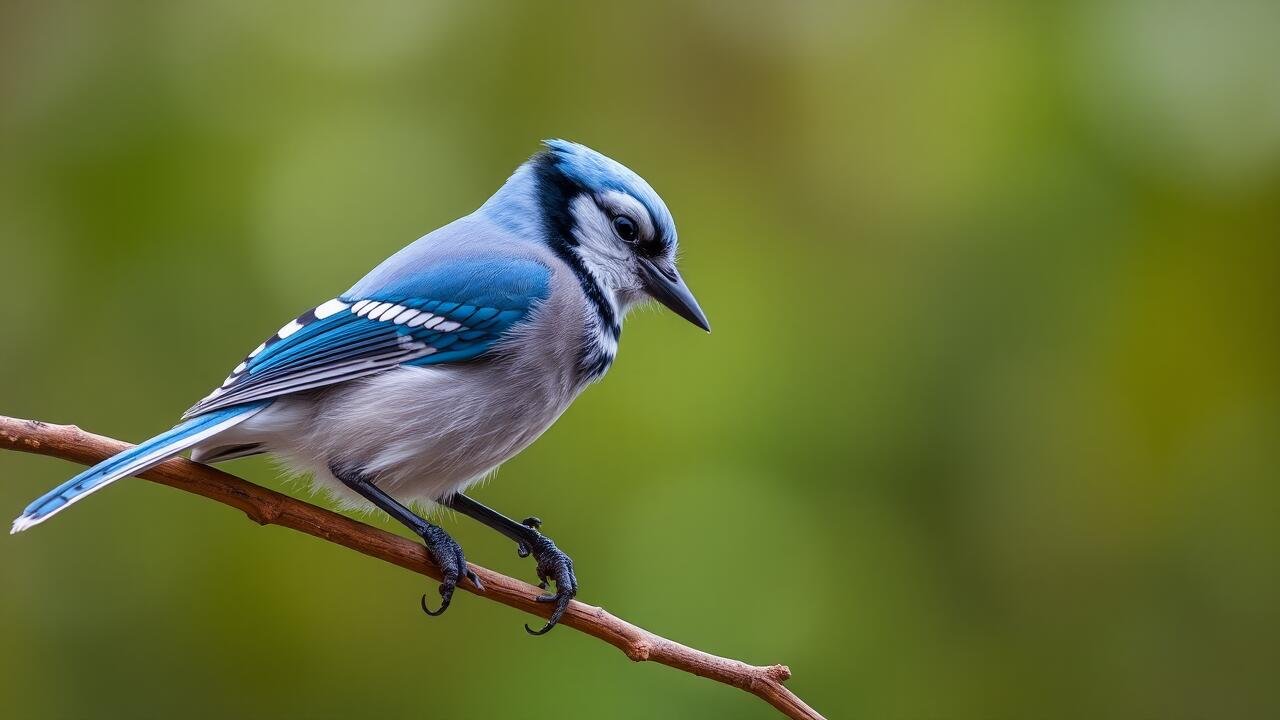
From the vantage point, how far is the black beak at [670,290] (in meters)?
2.87

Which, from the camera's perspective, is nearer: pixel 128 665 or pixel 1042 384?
pixel 128 665

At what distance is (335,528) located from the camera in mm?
2330

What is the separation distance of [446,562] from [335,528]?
0.24m

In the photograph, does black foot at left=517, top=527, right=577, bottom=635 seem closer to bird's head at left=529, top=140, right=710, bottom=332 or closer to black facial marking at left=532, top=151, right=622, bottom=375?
black facial marking at left=532, top=151, right=622, bottom=375

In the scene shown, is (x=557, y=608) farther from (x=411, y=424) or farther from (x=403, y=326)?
(x=403, y=326)

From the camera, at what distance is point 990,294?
4.78 meters

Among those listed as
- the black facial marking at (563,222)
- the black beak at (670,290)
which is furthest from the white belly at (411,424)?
the black beak at (670,290)

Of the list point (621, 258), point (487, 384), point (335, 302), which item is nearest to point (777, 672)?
point (487, 384)

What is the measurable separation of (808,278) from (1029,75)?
4.25 ft

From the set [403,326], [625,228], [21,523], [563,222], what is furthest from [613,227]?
[21,523]

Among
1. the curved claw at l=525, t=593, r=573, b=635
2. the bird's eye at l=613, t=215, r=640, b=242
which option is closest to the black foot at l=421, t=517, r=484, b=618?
the curved claw at l=525, t=593, r=573, b=635

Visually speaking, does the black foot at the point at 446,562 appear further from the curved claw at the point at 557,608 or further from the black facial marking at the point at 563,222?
the black facial marking at the point at 563,222

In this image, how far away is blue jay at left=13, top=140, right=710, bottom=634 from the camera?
256cm

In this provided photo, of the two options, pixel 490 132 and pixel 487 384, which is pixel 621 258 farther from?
pixel 490 132
